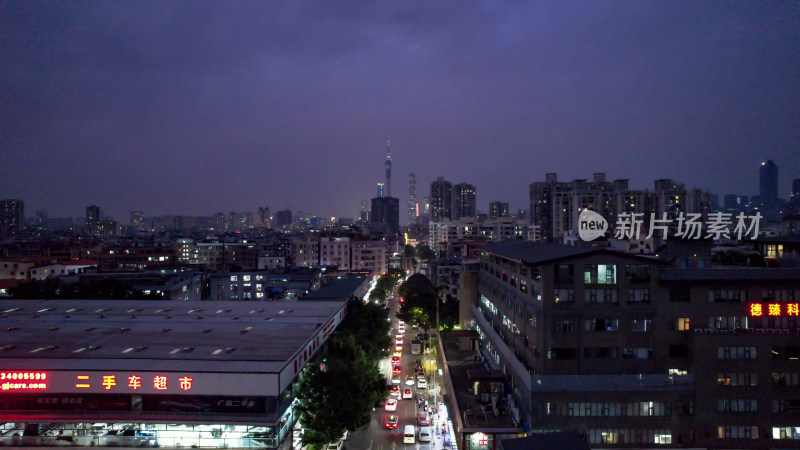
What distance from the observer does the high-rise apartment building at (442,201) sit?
515 ft

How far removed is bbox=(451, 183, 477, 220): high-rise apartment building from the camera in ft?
507

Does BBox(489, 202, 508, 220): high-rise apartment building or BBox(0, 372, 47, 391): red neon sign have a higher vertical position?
Answer: BBox(489, 202, 508, 220): high-rise apartment building

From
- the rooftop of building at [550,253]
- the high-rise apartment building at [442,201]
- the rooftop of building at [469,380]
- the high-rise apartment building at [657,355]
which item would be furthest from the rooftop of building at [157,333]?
the high-rise apartment building at [442,201]

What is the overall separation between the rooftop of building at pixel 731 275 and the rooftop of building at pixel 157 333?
47.9 feet

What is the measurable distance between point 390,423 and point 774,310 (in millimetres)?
16021

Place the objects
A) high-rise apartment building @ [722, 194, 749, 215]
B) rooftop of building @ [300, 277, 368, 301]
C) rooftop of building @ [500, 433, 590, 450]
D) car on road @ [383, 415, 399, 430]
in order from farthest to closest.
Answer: high-rise apartment building @ [722, 194, 749, 215], rooftop of building @ [300, 277, 368, 301], car on road @ [383, 415, 399, 430], rooftop of building @ [500, 433, 590, 450]

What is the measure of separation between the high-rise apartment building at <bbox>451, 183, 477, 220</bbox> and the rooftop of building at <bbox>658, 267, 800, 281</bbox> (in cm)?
13458

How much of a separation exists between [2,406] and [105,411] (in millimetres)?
3576

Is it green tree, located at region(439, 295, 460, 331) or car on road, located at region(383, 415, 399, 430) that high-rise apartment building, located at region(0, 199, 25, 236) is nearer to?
green tree, located at region(439, 295, 460, 331)

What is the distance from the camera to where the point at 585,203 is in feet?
275

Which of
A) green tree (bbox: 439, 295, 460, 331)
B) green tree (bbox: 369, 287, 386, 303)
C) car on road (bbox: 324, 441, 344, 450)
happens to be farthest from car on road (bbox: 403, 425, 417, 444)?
green tree (bbox: 369, 287, 386, 303)

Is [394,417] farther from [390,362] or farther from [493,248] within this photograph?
[493,248]

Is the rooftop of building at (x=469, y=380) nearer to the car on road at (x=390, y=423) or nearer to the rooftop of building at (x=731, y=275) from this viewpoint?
the car on road at (x=390, y=423)

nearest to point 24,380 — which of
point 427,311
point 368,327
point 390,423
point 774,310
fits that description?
point 390,423
